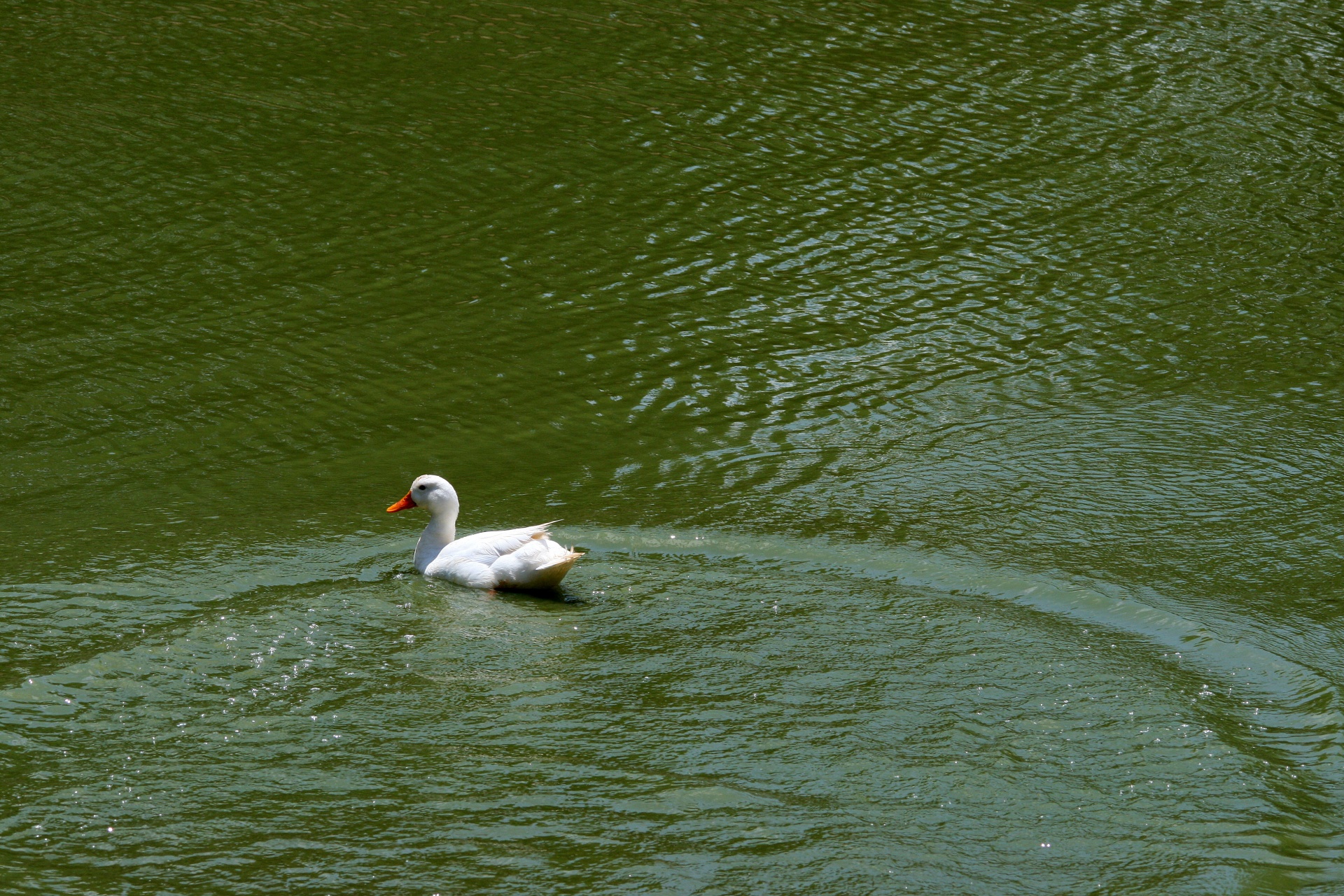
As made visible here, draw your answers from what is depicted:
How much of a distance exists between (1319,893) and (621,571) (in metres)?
3.32

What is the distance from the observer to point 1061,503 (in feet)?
26.4

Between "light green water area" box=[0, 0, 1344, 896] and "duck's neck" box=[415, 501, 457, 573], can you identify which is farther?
"duck's neck" box=[415, 501, 457, 573]

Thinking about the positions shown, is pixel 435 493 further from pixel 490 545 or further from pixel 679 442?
pixel 679 442

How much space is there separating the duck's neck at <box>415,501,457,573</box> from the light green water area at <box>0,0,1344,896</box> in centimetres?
19

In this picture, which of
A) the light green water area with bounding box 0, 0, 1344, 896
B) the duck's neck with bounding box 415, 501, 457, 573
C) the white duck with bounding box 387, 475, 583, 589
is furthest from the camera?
the duck's neck with bounding box 415, 501, 457, 573

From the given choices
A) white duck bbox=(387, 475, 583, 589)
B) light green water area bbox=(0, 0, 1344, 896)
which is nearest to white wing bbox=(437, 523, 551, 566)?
white duck bbox=(387, 475, 583, 589)

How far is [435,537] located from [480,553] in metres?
0.34

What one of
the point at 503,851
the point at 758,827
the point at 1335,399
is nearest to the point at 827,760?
the point at 758,827

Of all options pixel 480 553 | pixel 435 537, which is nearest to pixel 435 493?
pixel 435 537

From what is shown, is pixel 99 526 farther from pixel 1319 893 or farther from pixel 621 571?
pixel 1319 893

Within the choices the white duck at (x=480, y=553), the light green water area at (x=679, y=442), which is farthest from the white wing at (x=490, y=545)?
the light green water area at (x=679, y=442)

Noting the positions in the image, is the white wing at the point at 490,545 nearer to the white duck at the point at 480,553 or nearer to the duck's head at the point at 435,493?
the white duck at the point at 480,553

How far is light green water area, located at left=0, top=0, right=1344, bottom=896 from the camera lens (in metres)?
5.31

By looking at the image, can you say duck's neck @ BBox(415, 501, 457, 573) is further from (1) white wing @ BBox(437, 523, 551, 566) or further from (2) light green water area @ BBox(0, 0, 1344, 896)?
(2) light green water area @ BBox(0, 0, 1344, 896)
